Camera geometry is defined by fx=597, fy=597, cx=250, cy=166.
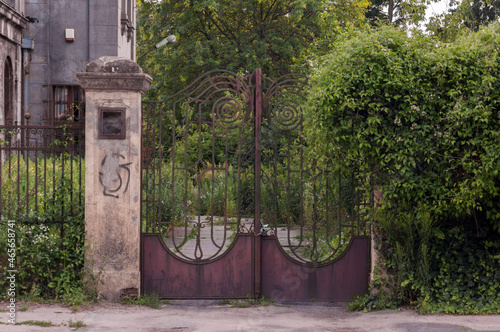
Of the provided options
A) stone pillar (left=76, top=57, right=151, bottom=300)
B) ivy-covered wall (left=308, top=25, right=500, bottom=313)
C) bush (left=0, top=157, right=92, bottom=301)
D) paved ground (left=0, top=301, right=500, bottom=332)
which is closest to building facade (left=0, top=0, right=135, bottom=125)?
bush (left=0, top=157, right=92, bottom=301)

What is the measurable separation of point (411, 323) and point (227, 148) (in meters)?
3.05

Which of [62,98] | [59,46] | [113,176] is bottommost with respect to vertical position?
[113,176]

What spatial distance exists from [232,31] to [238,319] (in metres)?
19.2

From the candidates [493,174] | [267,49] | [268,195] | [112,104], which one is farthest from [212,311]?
[267,49]

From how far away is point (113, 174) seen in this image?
24.9ft

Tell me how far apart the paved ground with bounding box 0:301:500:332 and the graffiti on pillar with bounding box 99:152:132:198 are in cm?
144

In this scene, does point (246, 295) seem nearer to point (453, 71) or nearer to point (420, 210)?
point (420, 210)

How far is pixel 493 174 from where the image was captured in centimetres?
653

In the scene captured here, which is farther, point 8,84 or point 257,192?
point 8,84

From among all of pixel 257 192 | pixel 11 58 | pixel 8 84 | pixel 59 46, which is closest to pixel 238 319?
pixel 257 192

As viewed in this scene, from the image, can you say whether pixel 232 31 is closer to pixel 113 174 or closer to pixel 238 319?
pixel 113 174

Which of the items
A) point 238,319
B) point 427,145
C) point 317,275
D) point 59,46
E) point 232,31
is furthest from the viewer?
point 232,31

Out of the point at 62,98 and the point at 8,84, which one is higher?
the point at 8,84

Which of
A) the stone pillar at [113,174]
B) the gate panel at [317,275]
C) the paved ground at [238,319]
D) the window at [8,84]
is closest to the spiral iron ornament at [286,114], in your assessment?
the gate panel at [317,275]
